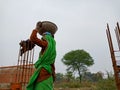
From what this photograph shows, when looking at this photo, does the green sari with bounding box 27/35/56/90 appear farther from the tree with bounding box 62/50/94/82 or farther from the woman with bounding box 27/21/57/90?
the tree with bounding box 62/50/94/82

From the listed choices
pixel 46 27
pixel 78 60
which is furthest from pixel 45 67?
pixel 78 60

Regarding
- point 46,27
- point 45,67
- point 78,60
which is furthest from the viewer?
point 78,60

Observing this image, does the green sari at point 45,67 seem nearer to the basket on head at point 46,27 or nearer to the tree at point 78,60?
the basket on head at point 46,27

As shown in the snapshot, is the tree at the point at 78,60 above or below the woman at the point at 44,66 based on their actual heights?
above

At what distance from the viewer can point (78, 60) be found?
2734cm

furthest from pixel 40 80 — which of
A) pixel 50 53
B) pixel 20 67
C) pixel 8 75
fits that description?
pixel 8 75

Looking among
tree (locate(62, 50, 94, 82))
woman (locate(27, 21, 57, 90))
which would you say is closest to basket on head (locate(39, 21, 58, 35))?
woman (locate(27, 21, 57, 90))

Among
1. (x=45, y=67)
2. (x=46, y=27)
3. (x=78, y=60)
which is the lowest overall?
(x=45, y=67)

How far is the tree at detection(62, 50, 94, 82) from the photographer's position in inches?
1072

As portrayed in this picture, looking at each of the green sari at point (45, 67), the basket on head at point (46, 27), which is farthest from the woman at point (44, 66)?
the basket on head at point (46, 27)

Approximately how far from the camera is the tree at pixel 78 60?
27234 mm

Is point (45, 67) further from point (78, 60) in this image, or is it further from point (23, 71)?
point (78, 60)

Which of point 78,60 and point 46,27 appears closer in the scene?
point 46,27

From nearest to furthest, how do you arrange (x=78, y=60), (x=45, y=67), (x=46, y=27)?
(x=45, y=67) < (x=46, y=27) < (x=78, y=60)
